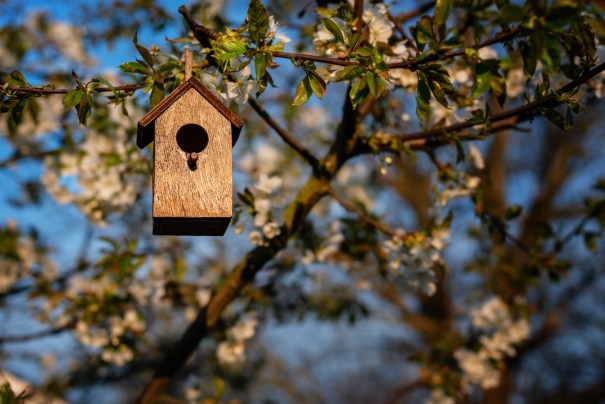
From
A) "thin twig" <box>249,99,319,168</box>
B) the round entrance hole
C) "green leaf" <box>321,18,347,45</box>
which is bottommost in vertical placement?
the round entrance hole

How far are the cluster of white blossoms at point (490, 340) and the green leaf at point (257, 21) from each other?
2.68m

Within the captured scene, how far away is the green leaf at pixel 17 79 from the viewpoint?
1694 millimetres

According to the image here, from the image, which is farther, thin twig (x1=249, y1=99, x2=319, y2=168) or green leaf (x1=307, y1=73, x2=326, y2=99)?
thin twig (x1=249, y1=99, x2=319, y2=168)

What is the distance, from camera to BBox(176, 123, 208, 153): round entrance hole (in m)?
1.81

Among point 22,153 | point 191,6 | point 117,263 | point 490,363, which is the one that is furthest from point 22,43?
point 490,363

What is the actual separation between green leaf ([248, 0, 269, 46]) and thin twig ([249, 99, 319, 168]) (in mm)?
464

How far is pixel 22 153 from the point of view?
4148mm

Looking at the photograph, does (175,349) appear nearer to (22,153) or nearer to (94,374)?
(94,374)

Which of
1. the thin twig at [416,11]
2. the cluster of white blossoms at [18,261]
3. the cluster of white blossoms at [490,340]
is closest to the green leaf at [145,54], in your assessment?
the thin twig at [416,11]

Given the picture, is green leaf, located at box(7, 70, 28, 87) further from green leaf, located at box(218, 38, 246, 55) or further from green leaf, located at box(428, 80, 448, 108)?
green leaf, located at box(428, 80, 448, 108)

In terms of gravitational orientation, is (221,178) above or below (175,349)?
above

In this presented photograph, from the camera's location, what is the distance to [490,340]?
3861 mm

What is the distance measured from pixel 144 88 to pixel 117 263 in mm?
1221

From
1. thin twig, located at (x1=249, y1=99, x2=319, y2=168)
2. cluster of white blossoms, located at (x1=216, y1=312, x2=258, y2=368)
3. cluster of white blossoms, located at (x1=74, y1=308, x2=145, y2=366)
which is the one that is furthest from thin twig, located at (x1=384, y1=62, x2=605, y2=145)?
cluster of white blossoms, located at (x1=74, y1=308, x2=145, y2=366)
